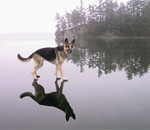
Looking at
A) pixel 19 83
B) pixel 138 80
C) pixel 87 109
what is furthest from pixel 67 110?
pixel 138 80

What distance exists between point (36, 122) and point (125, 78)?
11.2 ft

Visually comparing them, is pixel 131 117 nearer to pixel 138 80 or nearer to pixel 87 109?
pixel 87 109

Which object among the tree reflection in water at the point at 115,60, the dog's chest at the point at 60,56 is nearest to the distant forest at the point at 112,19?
the tree reflection in water at the point at 115,60

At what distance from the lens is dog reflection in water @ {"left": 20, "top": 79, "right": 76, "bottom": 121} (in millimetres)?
2905

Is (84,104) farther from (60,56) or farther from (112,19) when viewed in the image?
(112,19)

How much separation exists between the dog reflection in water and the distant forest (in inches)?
1934

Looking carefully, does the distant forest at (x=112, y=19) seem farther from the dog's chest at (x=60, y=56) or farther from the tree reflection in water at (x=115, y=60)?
the dog's chest at (x=60, y=56)

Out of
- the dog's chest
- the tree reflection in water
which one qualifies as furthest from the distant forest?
the dog's chest

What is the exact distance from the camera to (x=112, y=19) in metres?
52.2

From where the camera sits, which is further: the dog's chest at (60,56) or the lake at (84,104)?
the dog's chest at (60,56)

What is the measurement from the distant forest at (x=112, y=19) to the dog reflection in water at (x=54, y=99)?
49.1 metres

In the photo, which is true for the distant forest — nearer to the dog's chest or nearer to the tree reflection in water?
the tree reflection in water

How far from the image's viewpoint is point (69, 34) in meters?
54.0

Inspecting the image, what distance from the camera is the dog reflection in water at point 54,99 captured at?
2.90m
